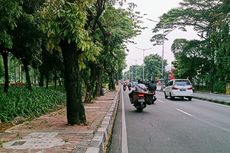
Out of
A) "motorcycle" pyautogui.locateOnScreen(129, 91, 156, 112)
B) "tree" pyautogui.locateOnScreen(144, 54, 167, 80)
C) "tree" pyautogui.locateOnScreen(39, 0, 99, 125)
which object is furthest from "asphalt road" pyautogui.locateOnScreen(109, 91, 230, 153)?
"tree" pyautogui.locateOnScreen(144, 54, 167, 80)

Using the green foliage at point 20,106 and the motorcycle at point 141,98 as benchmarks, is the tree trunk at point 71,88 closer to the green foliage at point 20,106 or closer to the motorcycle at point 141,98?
the green foliage at point 20,106

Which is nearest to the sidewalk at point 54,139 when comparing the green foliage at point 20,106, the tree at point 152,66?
the green foliage at point 20,106

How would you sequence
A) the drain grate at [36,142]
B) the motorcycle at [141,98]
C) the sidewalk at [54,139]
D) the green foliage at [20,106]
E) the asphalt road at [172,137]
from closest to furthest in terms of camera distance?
the sidewalk at [54,139]
the drain grate at [36,142]
the asphalt road at [172,137]
the green foliage at [20,106]
the motorcycle at [141,98]

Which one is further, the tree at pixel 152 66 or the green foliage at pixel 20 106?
the tree at pixel 152 66

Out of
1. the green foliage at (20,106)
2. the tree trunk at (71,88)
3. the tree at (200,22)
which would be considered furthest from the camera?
the tree at (200,22)

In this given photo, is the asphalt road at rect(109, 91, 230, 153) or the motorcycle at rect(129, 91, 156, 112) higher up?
the motorcycle at rect(129, 91, 156, 112)

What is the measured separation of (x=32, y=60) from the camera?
2238 cm

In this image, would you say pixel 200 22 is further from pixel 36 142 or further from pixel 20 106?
pixel 36 142

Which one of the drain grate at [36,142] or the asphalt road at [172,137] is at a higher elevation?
the drain grate at [36,142]

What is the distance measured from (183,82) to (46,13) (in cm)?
2258

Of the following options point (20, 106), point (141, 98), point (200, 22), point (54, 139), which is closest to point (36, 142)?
point (54, 139)

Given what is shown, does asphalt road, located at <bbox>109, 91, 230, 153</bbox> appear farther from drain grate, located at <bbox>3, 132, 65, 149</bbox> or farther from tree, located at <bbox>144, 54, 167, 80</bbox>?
tree, located at <bbox>144, 54, 167, 80</bbox>

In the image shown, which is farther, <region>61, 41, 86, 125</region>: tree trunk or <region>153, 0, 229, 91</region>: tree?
<region>153, 0, 229, 91</region>: tree

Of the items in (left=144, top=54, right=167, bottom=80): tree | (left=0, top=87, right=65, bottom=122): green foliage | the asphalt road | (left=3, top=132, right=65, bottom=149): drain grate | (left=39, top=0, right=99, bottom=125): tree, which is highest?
(left=144, top=54, right=167, bottom=80): tree
